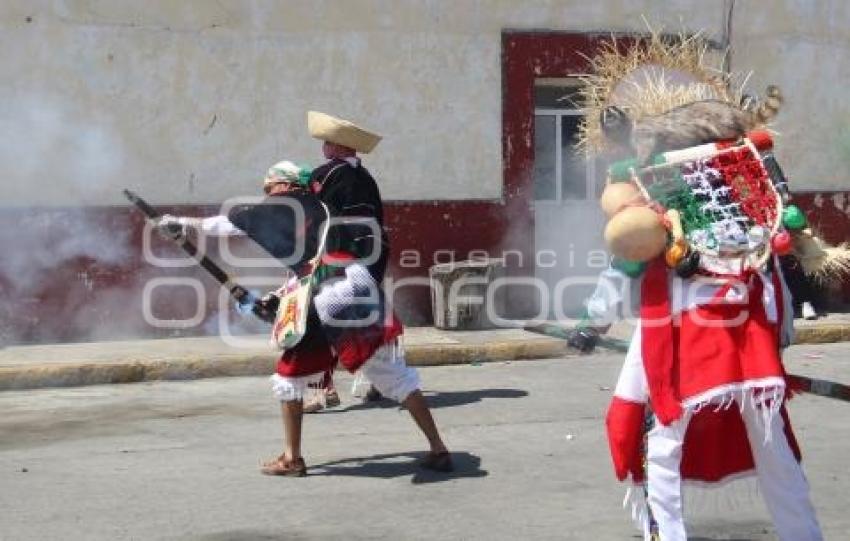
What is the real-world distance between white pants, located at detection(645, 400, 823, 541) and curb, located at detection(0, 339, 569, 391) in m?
6.31

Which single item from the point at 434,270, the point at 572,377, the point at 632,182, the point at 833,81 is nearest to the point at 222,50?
the point at 434,270

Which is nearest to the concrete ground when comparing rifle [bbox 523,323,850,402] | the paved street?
the paved street

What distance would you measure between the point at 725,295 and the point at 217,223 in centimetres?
297

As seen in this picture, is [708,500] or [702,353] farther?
[708,500]

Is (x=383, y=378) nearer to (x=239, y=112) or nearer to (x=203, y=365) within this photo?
(x=203, y=365)

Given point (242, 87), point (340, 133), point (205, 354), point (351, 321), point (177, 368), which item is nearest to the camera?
point (351, 321)

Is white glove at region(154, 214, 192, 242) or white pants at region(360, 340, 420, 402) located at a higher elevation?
white glove at region(154, 214, 192, 242)

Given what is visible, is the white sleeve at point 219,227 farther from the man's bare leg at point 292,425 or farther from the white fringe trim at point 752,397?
the white fringe trim at point 752,397

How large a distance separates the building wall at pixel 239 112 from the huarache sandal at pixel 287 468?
17.5 ft

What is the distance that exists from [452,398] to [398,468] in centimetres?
233

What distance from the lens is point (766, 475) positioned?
478cm

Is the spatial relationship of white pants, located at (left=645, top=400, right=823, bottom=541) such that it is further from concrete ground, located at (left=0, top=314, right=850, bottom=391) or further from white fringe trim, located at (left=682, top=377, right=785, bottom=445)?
concrete ground, located at (left=0, top=314, right=850, bottom=391)

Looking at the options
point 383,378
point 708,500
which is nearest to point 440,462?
point 383,378

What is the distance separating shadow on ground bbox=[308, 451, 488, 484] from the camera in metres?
6.91
